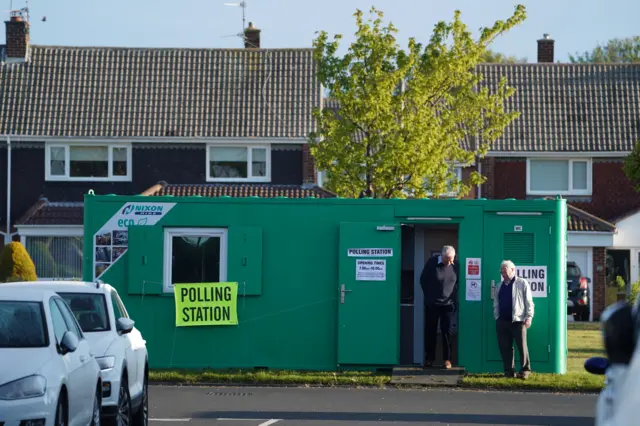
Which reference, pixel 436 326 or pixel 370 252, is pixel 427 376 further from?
pixel 370 252

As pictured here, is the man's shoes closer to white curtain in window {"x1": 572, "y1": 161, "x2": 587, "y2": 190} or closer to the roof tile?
the roof tile

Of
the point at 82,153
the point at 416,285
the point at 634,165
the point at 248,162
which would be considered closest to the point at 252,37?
the point at 248,162

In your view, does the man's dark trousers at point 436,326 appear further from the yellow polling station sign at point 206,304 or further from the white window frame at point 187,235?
the white window frame at point 187,235

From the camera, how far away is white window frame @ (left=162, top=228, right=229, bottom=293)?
21125 mm

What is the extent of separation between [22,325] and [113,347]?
1896 mm

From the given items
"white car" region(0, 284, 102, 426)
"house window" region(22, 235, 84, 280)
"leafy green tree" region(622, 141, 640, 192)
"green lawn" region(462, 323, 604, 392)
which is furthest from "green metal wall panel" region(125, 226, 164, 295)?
"house window" region(22, 235, 84, 280)

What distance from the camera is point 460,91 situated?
32.8 m

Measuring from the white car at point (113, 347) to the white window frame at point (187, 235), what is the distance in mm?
6157

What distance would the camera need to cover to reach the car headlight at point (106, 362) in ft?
42.4

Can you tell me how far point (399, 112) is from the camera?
105 feet

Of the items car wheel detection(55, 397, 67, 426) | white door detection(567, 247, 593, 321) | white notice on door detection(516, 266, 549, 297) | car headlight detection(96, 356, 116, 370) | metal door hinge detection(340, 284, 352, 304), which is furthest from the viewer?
white door detection(567, 247, 593, 321)

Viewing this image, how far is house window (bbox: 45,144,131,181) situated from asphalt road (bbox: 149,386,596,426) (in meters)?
24.8

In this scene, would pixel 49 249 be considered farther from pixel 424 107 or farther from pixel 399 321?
pixel 399 321

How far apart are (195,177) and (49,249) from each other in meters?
5.25
